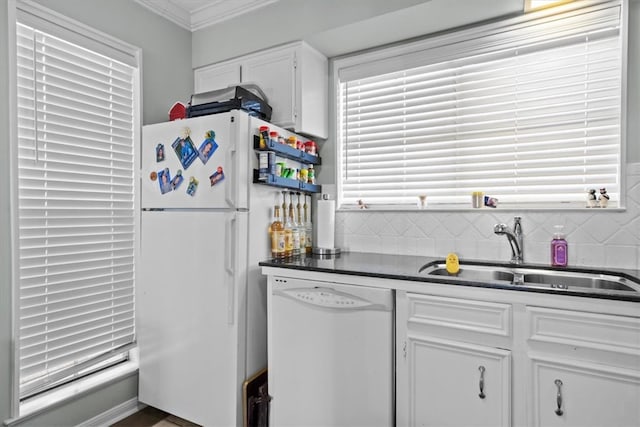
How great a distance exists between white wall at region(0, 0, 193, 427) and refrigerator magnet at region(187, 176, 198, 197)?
0.70 metres

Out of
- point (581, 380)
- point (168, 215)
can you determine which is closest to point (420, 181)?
point (581, 380)

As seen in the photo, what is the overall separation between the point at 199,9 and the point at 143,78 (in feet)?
2.26

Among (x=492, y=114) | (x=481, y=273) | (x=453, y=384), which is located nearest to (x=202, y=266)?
(x=453, y=384)

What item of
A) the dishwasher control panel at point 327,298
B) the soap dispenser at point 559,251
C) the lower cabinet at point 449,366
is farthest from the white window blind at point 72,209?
the soap dispenser at point 559,251

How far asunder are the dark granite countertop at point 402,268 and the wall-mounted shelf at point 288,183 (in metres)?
0.44

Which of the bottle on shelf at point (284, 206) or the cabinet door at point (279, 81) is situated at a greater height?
the cabinet door at point (279, 81)

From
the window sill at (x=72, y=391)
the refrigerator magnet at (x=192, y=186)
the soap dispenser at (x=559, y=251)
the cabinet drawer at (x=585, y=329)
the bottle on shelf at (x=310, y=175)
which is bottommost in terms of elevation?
the window sill at (x=72, y=391)

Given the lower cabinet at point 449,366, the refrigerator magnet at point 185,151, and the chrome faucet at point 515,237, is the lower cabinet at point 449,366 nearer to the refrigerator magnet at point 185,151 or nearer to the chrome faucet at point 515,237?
the chrome faucet at point 515,237

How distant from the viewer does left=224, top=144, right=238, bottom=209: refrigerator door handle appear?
6.31ft

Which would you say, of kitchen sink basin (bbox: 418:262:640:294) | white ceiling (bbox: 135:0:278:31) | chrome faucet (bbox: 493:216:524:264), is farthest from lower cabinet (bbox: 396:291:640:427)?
white ceiling (bbox: 135:0:278:31)

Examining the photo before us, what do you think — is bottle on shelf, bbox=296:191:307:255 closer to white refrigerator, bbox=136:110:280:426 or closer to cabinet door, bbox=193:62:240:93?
white refrigerator, bbox=136:110:280:426

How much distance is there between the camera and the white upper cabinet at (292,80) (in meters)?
2.34

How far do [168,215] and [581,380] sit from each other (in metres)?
2.13

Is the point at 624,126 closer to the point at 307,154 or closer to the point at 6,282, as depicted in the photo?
the point at 307,154
